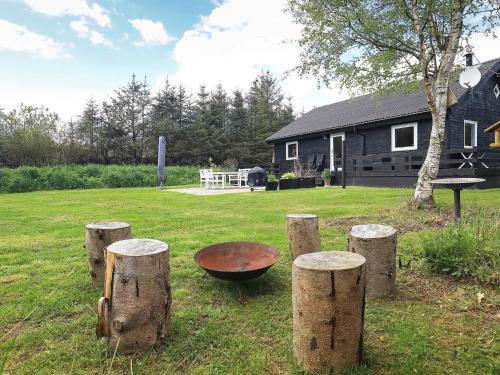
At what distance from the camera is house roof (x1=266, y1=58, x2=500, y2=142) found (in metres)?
14.0

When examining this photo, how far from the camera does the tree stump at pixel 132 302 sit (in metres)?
1.92

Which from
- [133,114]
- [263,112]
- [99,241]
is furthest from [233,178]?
[263,112]

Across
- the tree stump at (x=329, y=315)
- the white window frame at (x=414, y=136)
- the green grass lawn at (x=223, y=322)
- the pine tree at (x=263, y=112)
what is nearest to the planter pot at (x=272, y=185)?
the white window frame at (x=414, y=136)

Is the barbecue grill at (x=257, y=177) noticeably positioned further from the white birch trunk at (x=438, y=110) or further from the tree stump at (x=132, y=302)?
the tree stump at (x=132, y=302)

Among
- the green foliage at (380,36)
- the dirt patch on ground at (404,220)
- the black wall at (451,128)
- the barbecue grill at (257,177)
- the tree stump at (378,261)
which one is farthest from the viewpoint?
the black wall at (451,128)

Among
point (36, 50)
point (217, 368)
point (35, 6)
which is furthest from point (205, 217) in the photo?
point (36, 50)

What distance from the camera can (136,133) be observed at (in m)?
31.2

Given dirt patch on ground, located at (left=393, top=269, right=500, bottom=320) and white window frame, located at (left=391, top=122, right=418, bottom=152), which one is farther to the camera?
white window frame, located at (left=391, top=122, right=418, bottom=152)

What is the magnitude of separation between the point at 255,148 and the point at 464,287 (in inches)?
1250

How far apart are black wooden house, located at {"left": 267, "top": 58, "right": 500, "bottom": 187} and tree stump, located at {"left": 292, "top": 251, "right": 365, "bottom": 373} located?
10.3 metres

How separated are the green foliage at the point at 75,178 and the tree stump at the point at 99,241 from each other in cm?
1379

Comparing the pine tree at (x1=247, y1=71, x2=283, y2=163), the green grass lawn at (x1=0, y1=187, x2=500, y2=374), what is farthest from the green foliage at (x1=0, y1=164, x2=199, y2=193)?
the pine tree at (x1=247, y1=71, x2=283, y2=163)

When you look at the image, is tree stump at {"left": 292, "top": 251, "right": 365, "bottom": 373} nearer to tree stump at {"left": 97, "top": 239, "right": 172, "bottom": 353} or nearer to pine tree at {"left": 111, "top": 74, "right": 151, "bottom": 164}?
Answer: tree stump at {"left": 97, "top": 239, "right": 172, "bottom": 353}

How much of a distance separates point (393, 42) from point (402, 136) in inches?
338
